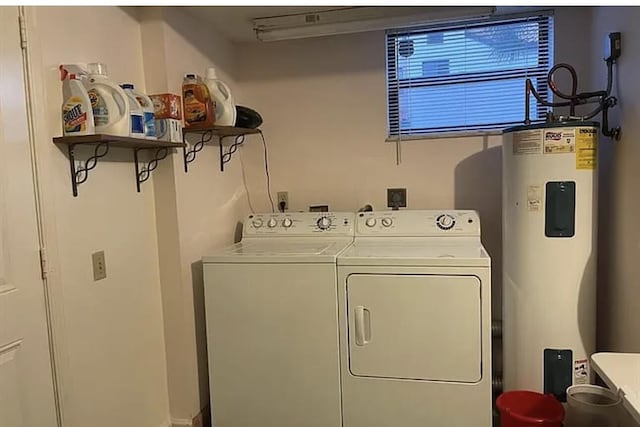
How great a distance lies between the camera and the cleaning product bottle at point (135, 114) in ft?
6.01

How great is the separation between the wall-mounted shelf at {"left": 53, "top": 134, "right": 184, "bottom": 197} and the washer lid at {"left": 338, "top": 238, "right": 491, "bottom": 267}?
2.99 ft

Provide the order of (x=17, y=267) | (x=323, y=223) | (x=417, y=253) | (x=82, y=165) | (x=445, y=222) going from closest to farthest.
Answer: (x=17, y=267)
(x=82, y=165)
(x=417, y=253)
(x=445, y=222)
(x=323, y=223)

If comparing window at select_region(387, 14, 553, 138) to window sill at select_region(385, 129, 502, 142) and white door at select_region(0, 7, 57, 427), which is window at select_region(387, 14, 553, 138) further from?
white door at select_region(0, 7, 57, 427)

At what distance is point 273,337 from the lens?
7.20 ft

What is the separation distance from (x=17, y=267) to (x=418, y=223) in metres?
1.76

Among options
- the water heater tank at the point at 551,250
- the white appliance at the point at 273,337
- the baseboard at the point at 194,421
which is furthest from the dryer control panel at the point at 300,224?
the baseboard at the point at 194,421

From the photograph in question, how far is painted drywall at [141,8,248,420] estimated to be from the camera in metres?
2.18

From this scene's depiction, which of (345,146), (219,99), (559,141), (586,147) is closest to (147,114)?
(219,99)

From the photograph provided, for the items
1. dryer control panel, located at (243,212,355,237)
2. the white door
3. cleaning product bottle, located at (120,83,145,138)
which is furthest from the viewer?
dryer control panel, located at (243,212,355,237)

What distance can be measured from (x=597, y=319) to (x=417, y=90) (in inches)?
59.3

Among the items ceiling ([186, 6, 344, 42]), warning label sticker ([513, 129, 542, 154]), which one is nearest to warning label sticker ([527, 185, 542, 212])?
warning label sticker ([513, 129, 542, 154])

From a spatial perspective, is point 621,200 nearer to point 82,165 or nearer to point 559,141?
point 559,141

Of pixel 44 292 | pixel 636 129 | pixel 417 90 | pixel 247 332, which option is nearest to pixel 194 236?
pixel 247 332

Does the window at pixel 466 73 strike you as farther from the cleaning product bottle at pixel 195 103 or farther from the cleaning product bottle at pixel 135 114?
the cleaning product bottle at pixel 135 114
